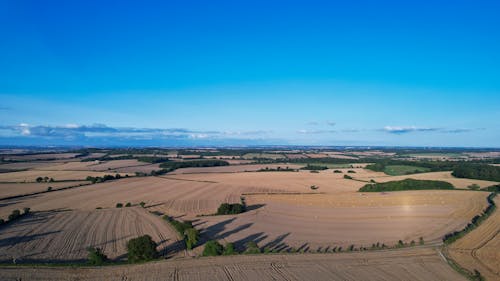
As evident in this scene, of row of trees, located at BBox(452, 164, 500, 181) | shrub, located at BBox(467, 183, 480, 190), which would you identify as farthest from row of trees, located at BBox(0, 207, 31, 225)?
row of trees, located at BBox(452, 164, 500, 181)

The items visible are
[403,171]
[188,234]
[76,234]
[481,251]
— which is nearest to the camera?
[481,251]

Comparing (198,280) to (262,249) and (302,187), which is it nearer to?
(262,249)

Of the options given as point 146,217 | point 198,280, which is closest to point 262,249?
point 198,280

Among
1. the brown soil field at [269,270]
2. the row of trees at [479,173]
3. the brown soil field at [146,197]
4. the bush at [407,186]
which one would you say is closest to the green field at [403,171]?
the row of trees at [479,173]

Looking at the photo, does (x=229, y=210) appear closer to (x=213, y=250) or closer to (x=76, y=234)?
(x=76, y=234)

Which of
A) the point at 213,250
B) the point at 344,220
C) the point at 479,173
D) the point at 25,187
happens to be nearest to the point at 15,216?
the point at 213,250

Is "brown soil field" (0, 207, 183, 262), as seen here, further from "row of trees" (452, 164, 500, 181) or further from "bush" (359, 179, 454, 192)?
"row of trees" (452, 164, 500, 181)
